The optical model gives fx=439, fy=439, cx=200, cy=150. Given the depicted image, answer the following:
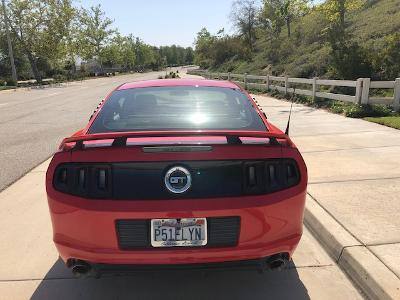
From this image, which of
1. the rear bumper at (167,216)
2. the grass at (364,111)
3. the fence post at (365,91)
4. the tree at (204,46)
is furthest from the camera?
the tree at (204,46)

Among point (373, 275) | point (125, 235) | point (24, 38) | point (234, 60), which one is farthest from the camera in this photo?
point (234, 60)

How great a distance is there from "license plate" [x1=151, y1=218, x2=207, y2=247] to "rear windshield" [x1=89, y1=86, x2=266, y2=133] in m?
0.83

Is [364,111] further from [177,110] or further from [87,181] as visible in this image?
[87,181]

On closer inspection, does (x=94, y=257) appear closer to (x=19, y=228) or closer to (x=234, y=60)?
(x=19, y=228)

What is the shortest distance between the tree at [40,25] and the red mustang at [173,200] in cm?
4701

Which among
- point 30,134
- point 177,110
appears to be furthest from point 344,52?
point 177,110

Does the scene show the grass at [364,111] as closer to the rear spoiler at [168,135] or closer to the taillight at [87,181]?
the rear spoiler at [168,135]

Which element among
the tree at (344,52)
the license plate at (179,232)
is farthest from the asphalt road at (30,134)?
the tree at (344,52)

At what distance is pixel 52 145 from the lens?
9773 millimetres

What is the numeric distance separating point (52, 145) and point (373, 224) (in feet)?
24.4

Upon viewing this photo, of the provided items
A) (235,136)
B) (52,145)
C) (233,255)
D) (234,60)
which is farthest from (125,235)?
(234,60)

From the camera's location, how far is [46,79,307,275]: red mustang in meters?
2.85

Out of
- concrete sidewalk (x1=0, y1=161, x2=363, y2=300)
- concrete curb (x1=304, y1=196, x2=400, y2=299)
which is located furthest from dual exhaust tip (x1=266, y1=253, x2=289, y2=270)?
concrete curb (x1=304, y1=196, x2=400, y2=299)

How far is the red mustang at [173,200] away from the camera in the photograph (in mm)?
2848
